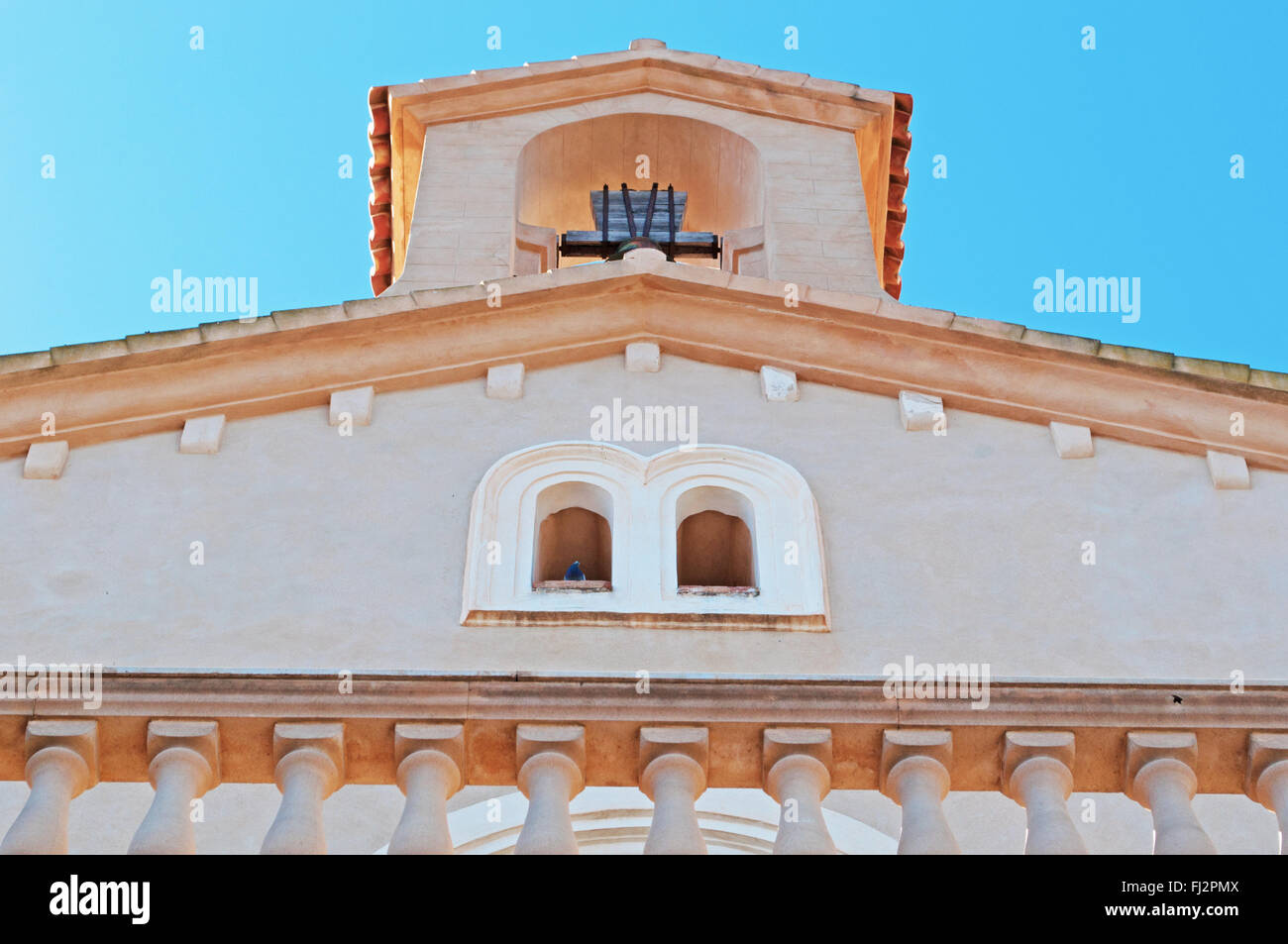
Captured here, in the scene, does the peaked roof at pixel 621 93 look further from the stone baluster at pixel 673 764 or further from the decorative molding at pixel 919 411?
the stone baluster at pixel 673 764

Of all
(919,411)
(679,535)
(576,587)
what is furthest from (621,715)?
(919,411)

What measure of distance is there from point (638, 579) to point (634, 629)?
53 centimetres

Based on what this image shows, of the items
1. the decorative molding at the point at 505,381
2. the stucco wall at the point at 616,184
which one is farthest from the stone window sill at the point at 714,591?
the stucco wall at the point at 616,184

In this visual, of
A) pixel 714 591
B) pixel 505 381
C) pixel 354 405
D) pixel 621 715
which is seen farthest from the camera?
pixel 505 381

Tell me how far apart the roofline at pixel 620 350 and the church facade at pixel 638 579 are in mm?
26

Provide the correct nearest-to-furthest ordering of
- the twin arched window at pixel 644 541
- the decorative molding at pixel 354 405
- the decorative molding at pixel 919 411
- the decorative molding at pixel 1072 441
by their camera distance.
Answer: the twin arched window at pixel 644 541 < the decorative molding at pixel 1072 441 < the decorative molding at pixel 354 405 < the decorative molding at pixel 919 411

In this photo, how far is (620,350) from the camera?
1659 cm

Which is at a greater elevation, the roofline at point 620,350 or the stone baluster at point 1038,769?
the roofline at point 620,350

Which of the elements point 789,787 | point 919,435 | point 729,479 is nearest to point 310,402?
point 729,479

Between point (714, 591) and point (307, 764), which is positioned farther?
point (714, 591)

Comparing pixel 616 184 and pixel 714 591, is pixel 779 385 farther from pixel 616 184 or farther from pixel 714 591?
pixel 616 184

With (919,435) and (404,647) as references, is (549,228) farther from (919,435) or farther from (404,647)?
(404,647)

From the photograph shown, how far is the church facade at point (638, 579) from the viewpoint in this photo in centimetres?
1201

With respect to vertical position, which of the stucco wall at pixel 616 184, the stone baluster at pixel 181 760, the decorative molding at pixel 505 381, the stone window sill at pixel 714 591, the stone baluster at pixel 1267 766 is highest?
the stucco wall at pixel 616 184
